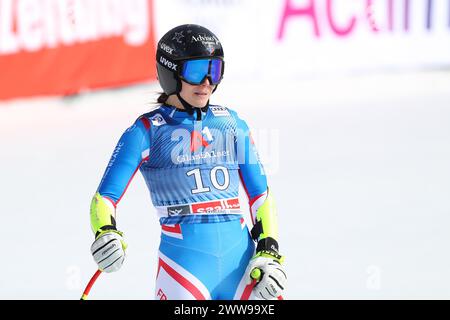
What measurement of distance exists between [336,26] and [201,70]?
984cm

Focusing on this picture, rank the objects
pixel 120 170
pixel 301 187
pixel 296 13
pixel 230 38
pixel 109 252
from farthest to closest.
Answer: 1. pixel 296 13
2. pixel 230 38
3. pixel 301 187
4. pixel 120 170
5. pixel 109 252

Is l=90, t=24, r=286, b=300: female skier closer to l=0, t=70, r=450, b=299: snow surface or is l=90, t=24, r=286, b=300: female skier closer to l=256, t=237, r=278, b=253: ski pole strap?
l=256, t=237, r=278, b=253: ski pole strap

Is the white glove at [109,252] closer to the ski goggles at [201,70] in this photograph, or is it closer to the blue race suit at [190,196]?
the blue race suit at [190,196]

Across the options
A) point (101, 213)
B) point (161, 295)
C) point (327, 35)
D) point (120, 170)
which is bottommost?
point (327, 35)

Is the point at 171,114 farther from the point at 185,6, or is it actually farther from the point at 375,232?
the point at 185,6

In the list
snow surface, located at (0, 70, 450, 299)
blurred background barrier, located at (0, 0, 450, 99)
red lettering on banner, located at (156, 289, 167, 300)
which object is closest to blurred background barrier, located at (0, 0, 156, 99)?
blurred background barrier, located at (0, 0, 450, 99)

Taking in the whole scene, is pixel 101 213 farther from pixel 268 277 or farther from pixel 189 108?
pixel 268 277

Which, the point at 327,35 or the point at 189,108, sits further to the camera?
the point at 327,35

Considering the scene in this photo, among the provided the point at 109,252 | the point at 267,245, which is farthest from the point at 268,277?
the point at 109,252

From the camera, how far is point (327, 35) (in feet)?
43.3

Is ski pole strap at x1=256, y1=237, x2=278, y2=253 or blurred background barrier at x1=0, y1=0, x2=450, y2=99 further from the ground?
ski pole strap at x1=256, y1=237, x2=278, y2=253

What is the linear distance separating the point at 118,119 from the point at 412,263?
542 cm

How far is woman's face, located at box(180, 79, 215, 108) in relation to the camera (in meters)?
3.68

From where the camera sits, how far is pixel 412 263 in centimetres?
577
